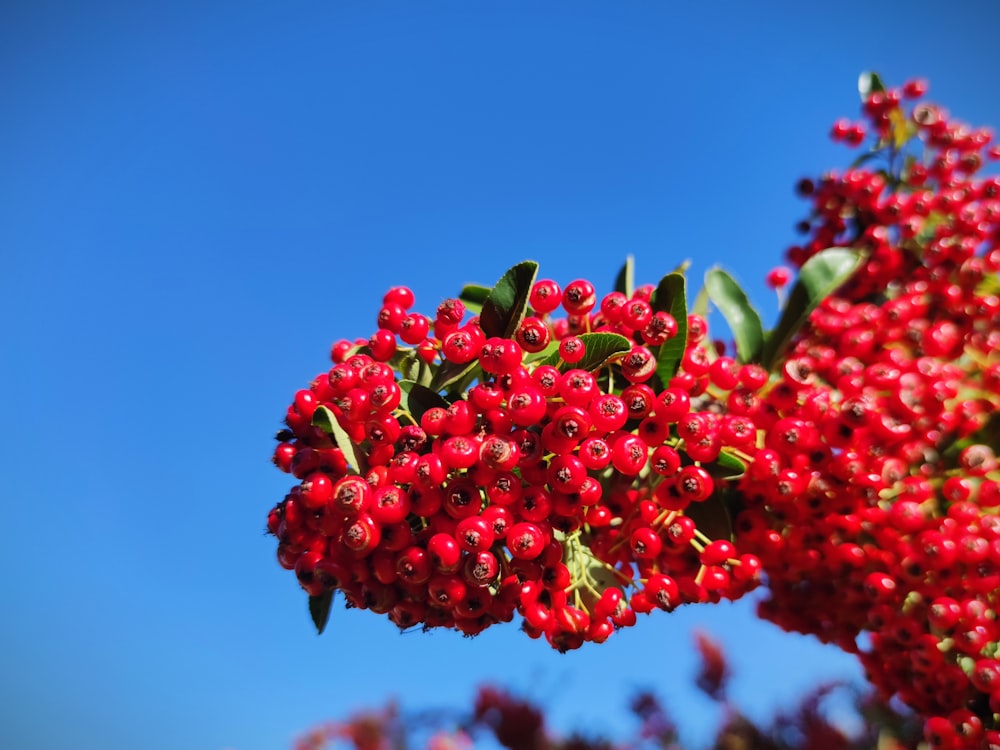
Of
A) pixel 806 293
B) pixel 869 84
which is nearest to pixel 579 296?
pixel 806 293

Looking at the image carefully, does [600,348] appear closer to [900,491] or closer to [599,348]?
[599,348]

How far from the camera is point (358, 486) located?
1.72 m

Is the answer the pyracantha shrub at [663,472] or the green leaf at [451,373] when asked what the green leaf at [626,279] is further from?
the green leaf at [451,373]

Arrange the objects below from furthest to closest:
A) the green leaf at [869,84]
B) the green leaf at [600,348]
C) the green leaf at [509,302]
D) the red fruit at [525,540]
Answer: the green leaf at [869,84] < the green leaf at [509,302] < the green leaf at [600,348] < the red fruit at [525,540]

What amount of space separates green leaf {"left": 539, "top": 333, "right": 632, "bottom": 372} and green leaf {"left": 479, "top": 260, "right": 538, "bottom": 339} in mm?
184

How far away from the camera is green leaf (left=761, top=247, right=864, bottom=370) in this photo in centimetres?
258

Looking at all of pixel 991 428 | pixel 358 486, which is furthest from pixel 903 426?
pixel 358 486

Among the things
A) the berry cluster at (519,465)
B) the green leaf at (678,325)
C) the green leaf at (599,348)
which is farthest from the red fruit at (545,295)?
the green leaf at (678,325)

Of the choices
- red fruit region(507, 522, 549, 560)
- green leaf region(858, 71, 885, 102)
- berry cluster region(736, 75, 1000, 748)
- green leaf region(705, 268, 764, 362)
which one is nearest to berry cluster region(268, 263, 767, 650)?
red fruit region(507, 522, 549, 560)

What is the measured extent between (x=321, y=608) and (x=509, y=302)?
1.05 m

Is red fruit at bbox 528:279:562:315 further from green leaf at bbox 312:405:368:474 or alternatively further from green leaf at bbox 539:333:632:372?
green leaf at bbox 312:405:368:474

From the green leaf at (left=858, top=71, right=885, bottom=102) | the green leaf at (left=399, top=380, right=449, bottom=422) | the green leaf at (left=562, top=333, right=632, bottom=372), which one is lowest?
the green leaf at (left=562, top=333, right=632, bottom=372)

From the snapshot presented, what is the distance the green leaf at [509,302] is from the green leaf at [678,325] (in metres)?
0.44

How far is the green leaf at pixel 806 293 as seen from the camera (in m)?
Answer: 2.58
